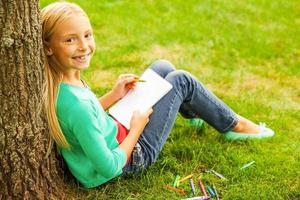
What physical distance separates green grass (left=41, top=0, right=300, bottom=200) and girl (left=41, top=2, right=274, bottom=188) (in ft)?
0.66

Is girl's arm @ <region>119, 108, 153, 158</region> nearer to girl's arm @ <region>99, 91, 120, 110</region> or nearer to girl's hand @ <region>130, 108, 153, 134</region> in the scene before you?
girl's hand @ <region>130, 108, 153, 134</region>

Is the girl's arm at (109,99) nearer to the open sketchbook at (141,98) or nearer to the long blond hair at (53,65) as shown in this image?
the open sketchbook at (141,98)

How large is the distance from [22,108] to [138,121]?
26.1 inches

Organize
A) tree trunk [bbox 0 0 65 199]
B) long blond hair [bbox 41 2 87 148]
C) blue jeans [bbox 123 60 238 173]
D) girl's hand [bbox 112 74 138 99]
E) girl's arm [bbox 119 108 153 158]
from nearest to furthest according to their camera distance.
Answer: tree trunk [bbox 0 0 65 199]
long blond hair [bbox 41 2 87 148]
girl's arm [bbox 119 108 153 158]
blue jeans [bbox 123 60 238 173]
girl's hand [bbox 112 74 138 99]

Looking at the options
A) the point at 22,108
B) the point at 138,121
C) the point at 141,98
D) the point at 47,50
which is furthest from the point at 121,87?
the point at 22,108

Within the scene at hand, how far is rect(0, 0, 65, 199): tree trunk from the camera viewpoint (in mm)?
2285

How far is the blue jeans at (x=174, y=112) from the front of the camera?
9.71ft

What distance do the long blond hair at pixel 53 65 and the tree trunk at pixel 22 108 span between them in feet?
0.13

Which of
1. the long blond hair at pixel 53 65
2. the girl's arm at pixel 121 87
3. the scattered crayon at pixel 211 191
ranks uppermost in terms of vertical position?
the long blond hair at pixel 53 65

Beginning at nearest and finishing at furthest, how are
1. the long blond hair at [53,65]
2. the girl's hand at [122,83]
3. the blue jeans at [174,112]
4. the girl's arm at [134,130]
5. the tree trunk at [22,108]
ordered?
the tree trunk at [22,108]
the long blond hair at [53,65]
the girl's arm at [134,130]
the blue jeans at [174,112]
the girl's hand at [122,83]

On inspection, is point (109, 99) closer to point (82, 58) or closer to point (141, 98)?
point (141, 98)

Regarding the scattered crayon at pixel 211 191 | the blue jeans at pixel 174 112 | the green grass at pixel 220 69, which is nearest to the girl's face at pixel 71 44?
the blue jeans at pixel 174 112

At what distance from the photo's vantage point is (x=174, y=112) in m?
3.06

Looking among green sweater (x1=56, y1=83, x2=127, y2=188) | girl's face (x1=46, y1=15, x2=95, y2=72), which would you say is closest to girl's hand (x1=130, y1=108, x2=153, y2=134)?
green sweater (x1=56, y1=83, x2=127, y2=188)
